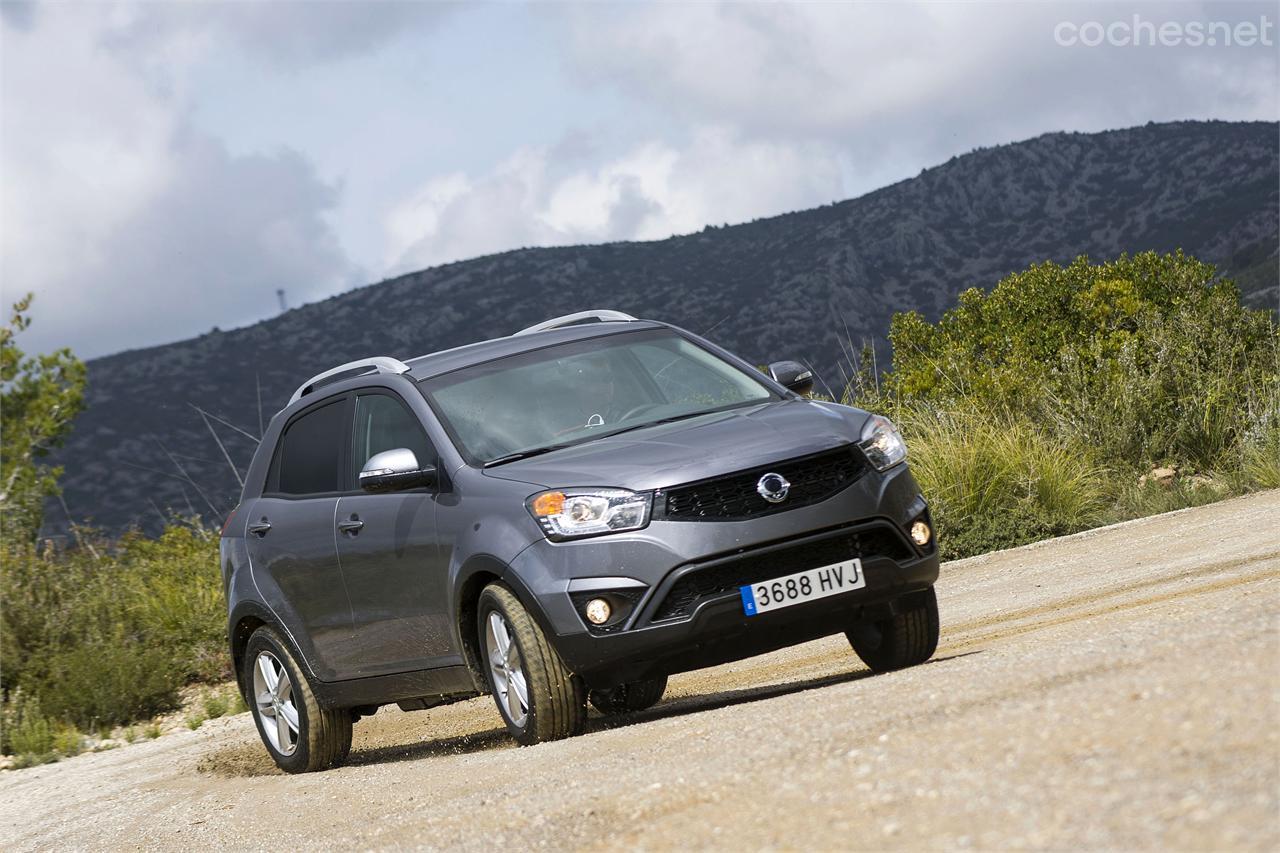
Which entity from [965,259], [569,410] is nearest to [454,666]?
[569,410]

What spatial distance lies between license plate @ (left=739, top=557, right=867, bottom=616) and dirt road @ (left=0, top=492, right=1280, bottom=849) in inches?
15.2

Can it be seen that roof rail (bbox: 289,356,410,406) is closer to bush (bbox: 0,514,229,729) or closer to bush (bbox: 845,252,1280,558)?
bush (bbox: 0,514,229,729)

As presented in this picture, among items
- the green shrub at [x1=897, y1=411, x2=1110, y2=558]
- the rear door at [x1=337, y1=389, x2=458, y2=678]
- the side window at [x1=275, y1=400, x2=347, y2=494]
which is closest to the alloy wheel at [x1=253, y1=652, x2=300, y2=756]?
the rear door at [x1=337, y1=389, x2=458, y2=678]

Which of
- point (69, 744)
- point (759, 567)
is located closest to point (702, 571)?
point (759, 567)

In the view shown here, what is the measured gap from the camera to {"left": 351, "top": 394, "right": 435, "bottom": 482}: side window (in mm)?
7477

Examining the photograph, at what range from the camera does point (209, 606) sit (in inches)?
573

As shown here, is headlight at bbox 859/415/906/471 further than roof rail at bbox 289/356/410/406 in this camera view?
No

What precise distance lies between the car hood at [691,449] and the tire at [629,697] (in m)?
1.55

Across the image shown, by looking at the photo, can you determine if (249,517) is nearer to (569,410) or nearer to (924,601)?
(569,410)

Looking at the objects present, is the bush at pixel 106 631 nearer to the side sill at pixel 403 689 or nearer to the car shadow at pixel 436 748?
the car shadow at pixel 436 748

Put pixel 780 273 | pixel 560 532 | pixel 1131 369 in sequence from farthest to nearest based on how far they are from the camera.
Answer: pixel 780 273, pixel 1131 369, pixel 560 532

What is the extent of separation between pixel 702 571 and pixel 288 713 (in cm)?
324

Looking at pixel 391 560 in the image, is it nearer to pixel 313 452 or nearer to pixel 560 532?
pixel 313 452

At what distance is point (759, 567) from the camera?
650 cm
